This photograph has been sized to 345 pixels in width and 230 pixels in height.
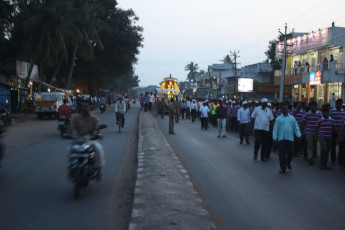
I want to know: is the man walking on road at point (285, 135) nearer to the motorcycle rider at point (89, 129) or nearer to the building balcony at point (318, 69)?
the motorcycle rider at point (89, 129)

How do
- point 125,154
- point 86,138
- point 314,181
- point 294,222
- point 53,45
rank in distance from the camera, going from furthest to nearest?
point 53,45 < point 125,154 < point 314,181 < point 86,138 < point 294,222

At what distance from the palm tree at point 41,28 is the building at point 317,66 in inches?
840

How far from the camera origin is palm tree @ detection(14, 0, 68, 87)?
1177 inches

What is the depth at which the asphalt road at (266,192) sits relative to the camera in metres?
5.39

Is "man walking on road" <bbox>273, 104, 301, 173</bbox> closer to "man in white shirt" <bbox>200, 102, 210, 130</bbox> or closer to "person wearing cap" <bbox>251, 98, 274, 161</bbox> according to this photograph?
"person wearing cap" <bbox>251, 98, 274, 161</bbox>

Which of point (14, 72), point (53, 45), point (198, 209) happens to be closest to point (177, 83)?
point (53, 45)

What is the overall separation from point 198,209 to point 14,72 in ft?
101

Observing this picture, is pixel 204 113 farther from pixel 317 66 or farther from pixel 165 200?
pixel 317 66

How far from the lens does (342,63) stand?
104ft

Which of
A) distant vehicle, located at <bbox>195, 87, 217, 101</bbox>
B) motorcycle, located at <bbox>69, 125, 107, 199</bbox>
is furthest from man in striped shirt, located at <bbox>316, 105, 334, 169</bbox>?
distant vehicle, located at <bbox>195, 87, 217, 101</bbox>

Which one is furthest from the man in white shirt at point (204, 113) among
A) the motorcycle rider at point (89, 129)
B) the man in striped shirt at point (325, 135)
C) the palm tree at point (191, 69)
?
the palm tree at point (191, 69)

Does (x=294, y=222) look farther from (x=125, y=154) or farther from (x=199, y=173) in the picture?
(x=125, y=154)

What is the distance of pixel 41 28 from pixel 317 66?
82.2 ft

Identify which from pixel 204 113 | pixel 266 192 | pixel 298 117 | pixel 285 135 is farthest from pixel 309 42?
pixel 266 192
